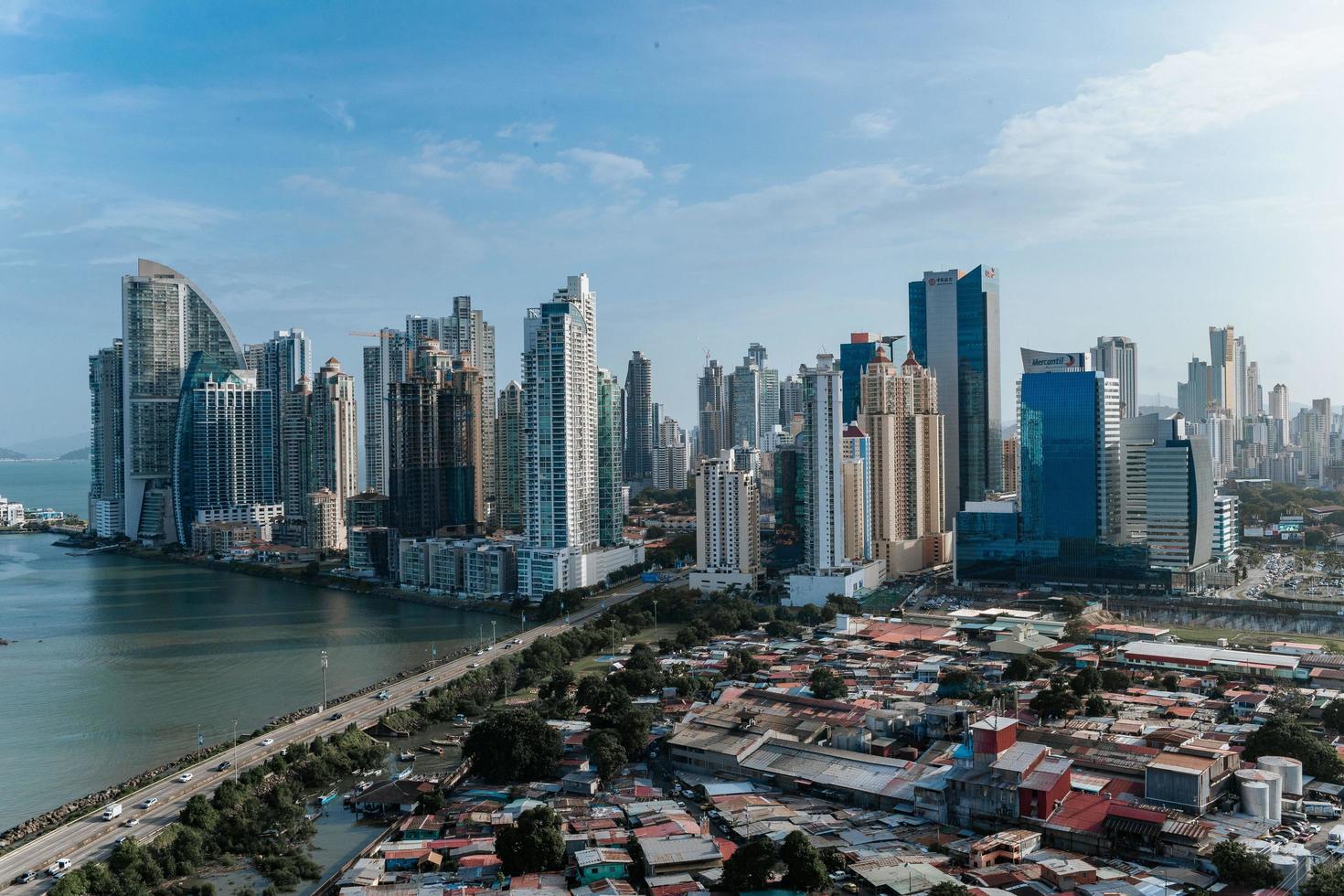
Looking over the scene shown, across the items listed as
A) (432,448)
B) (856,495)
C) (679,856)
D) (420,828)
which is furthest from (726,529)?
(679,856)

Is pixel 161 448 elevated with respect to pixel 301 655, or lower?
elevated

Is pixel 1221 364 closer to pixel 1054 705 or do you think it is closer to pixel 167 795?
pixel 1054 705

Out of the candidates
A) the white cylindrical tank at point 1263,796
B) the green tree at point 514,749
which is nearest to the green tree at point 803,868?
the green tree at point 514,749

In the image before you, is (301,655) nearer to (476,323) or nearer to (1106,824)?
(1106,824)

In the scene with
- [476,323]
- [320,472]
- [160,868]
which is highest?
[476,323]

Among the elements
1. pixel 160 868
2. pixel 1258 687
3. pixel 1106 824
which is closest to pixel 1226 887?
pixel 1106 824

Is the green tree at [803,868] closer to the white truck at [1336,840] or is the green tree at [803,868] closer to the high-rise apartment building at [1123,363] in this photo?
the white truck at [1336,840]
